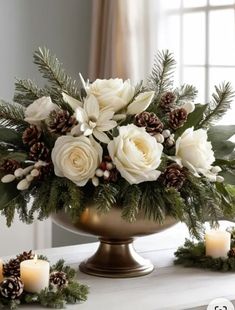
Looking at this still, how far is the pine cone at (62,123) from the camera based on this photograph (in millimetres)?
1338

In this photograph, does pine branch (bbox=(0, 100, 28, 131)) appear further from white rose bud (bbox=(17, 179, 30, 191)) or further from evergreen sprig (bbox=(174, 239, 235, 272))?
evergreen sprig (bbox=(174, 239, 235, 272))

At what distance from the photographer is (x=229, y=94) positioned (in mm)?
1471

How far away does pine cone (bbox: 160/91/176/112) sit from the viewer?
142 centimetres

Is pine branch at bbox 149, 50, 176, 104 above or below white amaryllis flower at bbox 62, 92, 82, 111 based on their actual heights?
above

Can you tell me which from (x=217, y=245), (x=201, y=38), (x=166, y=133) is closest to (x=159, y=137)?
(x=166, y=133)

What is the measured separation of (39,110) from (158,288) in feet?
1.38

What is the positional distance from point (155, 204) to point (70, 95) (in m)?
0.29

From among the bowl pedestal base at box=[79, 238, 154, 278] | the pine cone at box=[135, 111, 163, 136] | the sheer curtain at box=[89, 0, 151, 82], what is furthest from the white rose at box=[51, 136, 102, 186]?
the sheer curtain at box=[89, 0, 151, 82]

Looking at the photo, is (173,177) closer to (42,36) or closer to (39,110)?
(39,110)

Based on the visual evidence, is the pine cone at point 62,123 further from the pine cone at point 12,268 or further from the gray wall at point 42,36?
the gray wall at point 42,36

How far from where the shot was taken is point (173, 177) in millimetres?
1335

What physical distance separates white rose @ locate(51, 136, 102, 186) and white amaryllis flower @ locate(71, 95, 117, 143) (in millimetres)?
23

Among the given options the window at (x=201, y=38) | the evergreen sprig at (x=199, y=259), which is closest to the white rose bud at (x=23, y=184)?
the evergreen sprig at (x=199, y=259)

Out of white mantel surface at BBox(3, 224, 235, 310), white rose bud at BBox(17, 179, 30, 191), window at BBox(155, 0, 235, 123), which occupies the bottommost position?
white mantel surface at BBox(3, 224, 235, 310)
